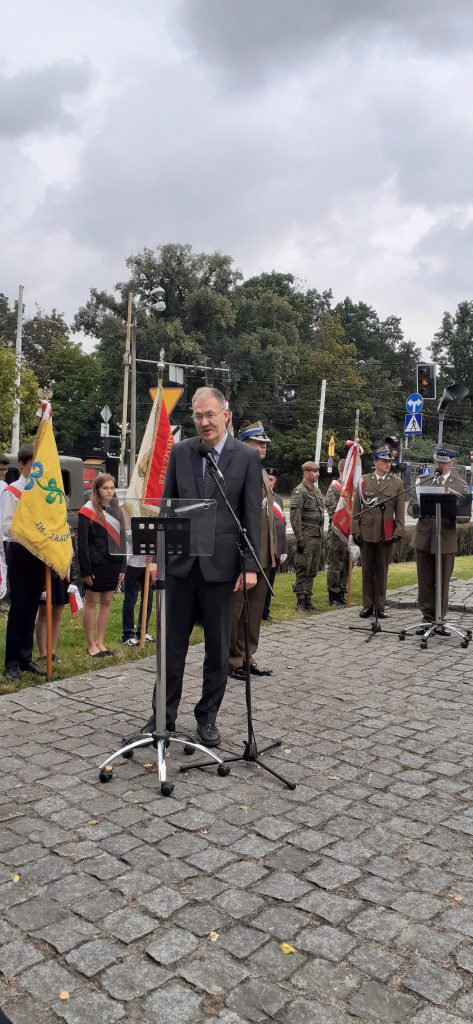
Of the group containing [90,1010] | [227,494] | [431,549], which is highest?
[227,494]

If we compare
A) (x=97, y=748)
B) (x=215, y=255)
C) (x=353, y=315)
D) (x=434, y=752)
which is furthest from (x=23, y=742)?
(x=353, y=315)

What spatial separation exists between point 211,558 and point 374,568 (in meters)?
5.75

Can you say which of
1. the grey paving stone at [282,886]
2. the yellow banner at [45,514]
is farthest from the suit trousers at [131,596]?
the grey paving stone at [282,886]

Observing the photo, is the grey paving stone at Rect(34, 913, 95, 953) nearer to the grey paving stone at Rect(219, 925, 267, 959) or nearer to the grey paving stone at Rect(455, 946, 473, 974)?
the grey paving stone at Rect(219, 925, 267, 959)

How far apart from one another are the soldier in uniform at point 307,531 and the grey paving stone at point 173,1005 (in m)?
8.66

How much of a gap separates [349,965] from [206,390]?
3.32m

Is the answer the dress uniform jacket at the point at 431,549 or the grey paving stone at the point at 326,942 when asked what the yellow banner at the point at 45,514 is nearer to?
the dress uniform jacket at the point at 431,549

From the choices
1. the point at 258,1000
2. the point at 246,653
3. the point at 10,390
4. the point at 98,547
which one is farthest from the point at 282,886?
the point at 10,390

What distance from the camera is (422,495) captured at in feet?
31.4

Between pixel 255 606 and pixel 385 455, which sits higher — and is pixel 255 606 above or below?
below

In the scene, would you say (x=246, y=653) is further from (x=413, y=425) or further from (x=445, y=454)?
(x=413, y=425)

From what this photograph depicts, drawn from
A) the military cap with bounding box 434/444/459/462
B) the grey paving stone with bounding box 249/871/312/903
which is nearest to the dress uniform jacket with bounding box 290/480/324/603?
the military cap with bounding box 434/444/459/462

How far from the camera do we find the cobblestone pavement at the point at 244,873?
9.80 ft

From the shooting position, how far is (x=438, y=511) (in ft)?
31.1
